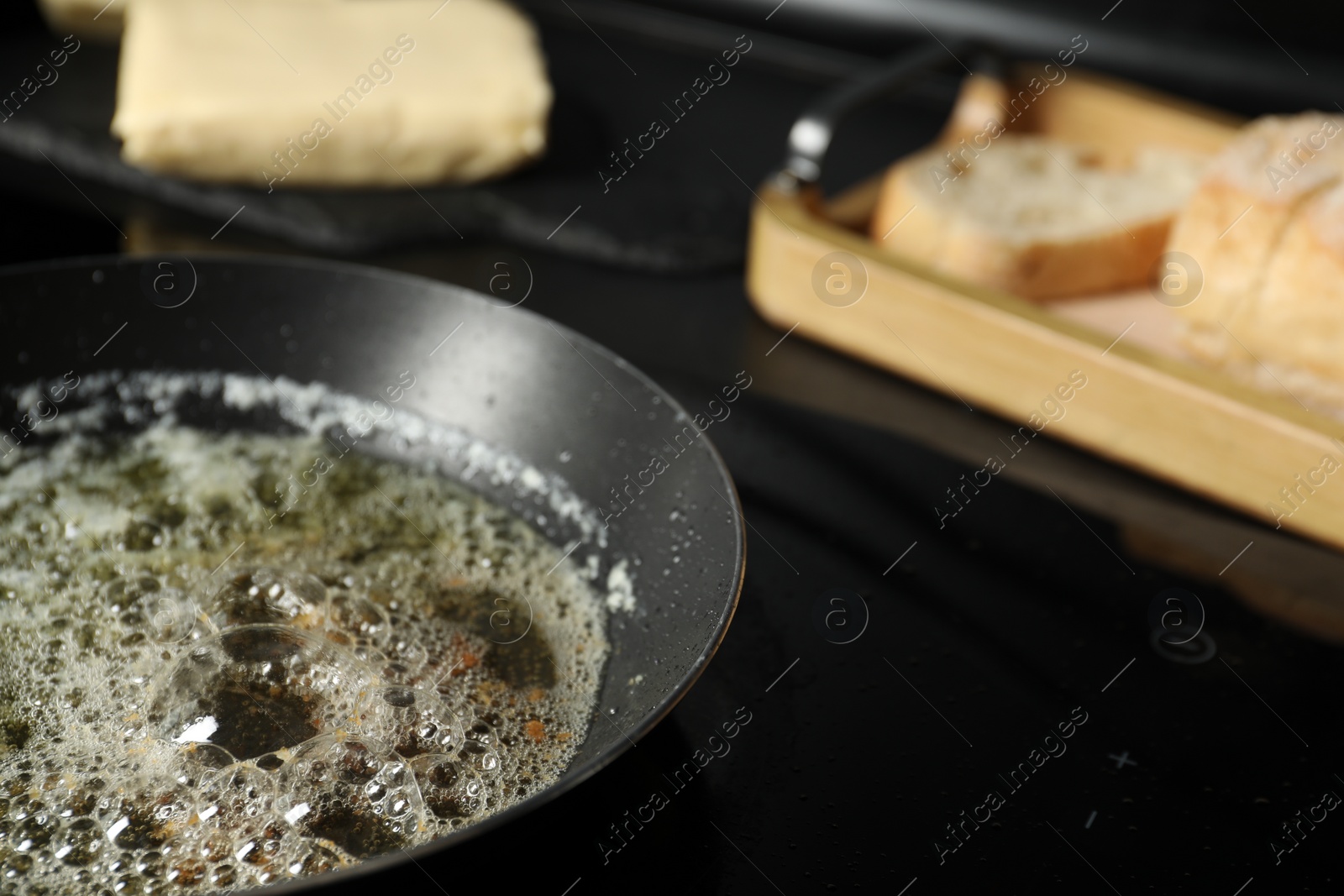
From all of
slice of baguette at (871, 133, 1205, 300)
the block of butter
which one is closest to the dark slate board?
the block of butter

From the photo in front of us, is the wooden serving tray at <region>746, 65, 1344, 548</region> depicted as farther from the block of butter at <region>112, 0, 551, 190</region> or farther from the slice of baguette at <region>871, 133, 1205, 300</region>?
the block of butter at <region>112, 0, 551, 190</region>

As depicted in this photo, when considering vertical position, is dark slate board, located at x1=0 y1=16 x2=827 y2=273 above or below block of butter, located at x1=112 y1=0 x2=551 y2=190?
below

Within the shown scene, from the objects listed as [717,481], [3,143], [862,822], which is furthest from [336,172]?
[862,822]

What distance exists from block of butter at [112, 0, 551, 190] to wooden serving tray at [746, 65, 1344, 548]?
0.26 metres

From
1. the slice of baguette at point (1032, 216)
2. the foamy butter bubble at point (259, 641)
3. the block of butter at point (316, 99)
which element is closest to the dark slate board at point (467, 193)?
the block of butter at point (316, 99)

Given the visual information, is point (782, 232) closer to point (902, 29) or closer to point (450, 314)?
point (450, 314)

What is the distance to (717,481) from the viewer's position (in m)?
0.57

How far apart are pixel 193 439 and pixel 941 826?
477 mm

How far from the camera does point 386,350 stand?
732mm

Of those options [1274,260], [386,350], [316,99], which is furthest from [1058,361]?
[316,99]

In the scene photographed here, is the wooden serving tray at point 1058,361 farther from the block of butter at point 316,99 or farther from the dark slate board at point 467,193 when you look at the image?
the block of butter at point 316,99

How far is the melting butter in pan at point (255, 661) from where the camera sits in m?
0.46

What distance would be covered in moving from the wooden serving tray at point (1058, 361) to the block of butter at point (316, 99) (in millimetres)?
260

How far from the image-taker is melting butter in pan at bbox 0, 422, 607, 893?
1.50ft
